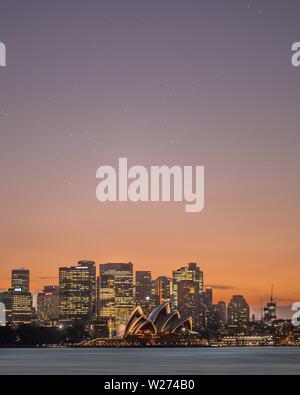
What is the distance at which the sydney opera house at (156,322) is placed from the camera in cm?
16212

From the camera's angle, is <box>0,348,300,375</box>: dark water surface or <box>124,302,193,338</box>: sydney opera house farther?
<box>124,302,193,338</box>: sydney opera house

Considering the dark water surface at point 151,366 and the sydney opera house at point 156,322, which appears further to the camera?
the sydney opera house at point 156,322

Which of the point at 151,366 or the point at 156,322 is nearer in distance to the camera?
the point at 151,366

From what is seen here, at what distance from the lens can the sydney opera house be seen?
162125 millimetres

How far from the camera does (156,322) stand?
534 feet
